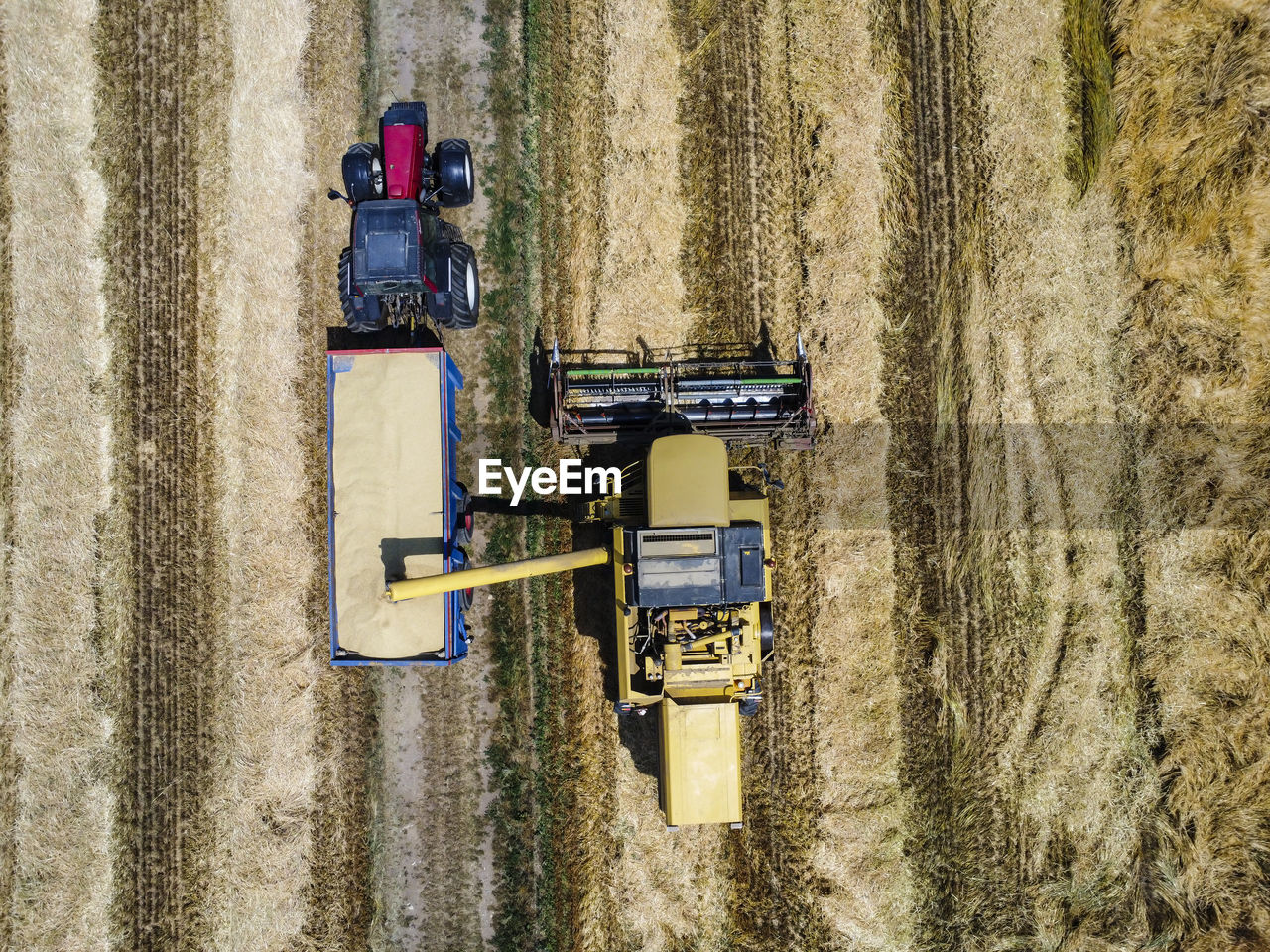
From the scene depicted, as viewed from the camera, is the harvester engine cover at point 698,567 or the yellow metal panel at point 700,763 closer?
the harvester engine cover at point 698,567

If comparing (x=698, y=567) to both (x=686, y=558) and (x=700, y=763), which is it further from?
(x=700, y=763)

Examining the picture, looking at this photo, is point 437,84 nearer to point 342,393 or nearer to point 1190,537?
point 342,393

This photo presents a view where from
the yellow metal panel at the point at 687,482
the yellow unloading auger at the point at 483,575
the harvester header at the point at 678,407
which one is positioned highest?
the harvester header at the point at 678,407

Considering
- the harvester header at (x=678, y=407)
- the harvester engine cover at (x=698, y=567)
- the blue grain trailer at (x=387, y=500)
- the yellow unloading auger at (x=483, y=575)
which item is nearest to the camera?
the yellow unloading auger at (x=483, y=575)

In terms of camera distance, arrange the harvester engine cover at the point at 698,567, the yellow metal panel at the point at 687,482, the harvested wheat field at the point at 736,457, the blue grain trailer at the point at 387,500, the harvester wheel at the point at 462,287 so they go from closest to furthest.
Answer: the harvester engine cover at the point at 698,567, the yellow metal panel at the point at 687,482, the blue grain trailer at the point at 387,500, the harvester wheel at the point at 462,287, the harvested wheat field at the point at 736,457

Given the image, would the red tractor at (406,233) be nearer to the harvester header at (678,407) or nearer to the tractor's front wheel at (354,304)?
the tractor's front wheel at (354,304)

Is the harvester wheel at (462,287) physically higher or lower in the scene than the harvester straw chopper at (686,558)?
higher

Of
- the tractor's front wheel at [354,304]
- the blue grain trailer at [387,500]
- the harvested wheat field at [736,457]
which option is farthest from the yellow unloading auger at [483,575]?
the tractor's front wheel at [354,304]
